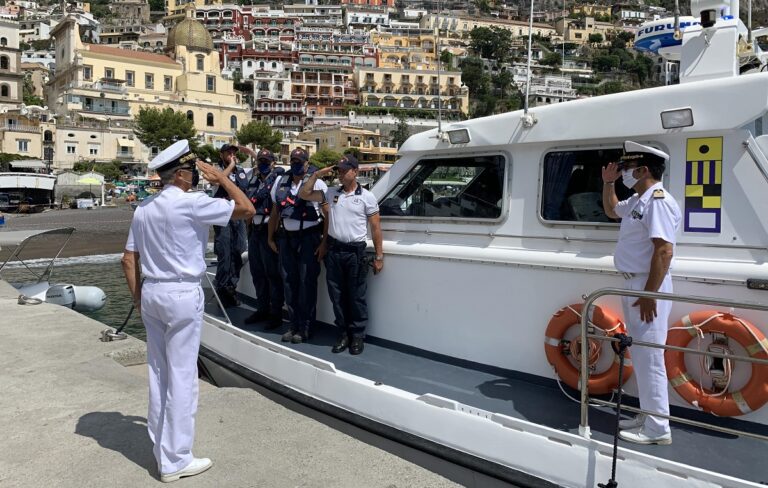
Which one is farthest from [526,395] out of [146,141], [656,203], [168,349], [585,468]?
[146,141]

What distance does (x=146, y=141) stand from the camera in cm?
6097

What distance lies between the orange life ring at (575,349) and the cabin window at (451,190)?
904 mm

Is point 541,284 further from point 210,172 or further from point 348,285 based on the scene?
point 210,172

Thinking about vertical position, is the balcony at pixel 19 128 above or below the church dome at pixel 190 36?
Answer: below

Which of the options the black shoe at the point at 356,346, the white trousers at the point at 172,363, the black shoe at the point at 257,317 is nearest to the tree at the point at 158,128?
the black shoe at the point at 257,317

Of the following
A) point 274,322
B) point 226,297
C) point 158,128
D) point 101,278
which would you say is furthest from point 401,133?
point 274,322

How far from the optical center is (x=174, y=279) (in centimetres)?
299

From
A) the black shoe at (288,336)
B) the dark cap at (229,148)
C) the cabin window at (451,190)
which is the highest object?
the dark cap at (229,148)

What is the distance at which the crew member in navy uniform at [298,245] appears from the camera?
488 cm

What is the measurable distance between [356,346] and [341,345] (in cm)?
14

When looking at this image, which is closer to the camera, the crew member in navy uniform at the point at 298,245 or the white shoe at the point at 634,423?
the white shoe at the point at 634,423

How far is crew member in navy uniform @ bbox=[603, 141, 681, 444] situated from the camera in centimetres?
288

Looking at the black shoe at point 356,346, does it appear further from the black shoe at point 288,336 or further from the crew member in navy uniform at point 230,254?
the crew member in navy uniform at point 230,254

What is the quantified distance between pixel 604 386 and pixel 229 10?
138 m
